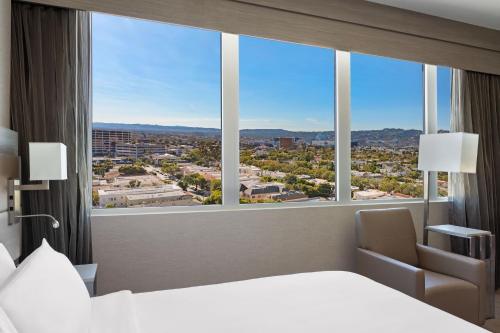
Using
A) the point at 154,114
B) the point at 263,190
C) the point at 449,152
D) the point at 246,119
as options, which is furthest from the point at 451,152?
the point at 154,114

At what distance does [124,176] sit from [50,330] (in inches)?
73.5

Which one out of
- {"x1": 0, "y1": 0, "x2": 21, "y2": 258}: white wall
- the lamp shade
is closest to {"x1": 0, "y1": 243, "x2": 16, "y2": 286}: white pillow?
{"x1": 0, "y1": 0, "x2": 21, "y2": 258}: white wall

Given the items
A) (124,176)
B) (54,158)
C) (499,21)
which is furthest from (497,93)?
(54,158)

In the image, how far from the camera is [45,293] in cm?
114

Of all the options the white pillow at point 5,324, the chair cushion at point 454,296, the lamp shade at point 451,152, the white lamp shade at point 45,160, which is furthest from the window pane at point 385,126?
the white pillow at point 5,324

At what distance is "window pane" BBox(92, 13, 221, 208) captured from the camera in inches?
108

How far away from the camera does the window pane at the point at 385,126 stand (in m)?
3.62

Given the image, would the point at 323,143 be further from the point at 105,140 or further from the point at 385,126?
the point at 105,140

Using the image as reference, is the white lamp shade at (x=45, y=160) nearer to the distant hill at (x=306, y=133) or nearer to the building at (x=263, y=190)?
the distant hill at (x=306, y=133)

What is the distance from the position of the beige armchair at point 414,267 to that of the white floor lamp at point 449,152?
381 millimetres

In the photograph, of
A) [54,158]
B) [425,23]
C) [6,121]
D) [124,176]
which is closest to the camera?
Result: [54,158]

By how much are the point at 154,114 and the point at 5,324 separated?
85.5 inches

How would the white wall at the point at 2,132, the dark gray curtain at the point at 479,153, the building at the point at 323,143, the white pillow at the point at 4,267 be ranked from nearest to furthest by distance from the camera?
the white pillow at the point at 4,267 → the white wall at the point at 2,132 → the building at the point at 323,143 → the dark gray curtain at the point at 479,153

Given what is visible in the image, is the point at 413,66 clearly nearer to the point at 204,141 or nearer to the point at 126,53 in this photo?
the point at 204,141
